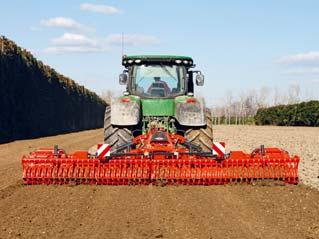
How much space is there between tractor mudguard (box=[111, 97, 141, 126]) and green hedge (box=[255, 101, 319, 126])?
1433 inches

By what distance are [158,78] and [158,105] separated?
28.2 inches

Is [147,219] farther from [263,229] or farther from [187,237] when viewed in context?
[263,229]

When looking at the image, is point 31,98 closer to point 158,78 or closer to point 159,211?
point 158,78

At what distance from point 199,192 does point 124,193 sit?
1086 mm

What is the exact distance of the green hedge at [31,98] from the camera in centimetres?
2152

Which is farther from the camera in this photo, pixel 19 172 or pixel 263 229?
pixel 19 172

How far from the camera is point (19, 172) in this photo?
10.3 metres

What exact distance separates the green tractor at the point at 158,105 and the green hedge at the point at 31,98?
1163cm

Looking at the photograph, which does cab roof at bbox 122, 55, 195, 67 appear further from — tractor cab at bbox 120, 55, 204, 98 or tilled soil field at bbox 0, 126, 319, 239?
tilled soil field at bbox 0, 126, 319, 239

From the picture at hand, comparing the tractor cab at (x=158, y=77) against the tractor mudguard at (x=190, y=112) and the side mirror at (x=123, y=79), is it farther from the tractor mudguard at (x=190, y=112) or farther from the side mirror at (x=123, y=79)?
the tractor mudguard at (x=190, y=112)

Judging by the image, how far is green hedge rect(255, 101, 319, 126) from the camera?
4458 centimetres

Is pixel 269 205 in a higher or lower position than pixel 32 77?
lower

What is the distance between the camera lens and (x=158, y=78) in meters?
10.3

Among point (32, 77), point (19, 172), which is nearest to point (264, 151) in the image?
point (19, 172)
